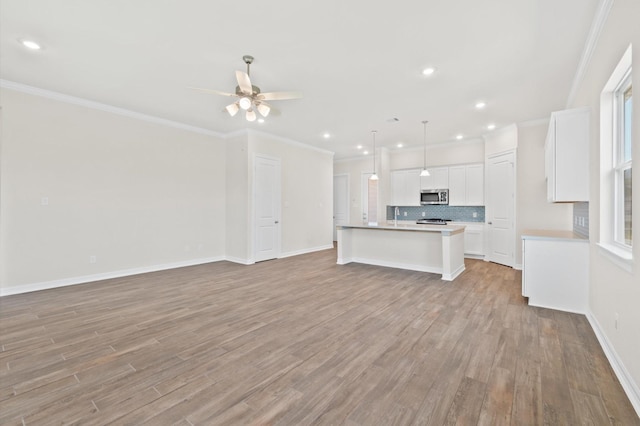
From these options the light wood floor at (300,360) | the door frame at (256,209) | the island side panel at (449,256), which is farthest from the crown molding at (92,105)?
the island side panel at (449,256)

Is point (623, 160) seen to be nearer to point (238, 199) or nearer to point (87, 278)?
point (238, 199)

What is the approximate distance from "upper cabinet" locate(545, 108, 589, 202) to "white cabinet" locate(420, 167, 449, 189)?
4123 mm

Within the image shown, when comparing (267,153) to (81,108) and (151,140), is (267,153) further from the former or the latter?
(81,108)

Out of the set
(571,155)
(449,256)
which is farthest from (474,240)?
(571,155)

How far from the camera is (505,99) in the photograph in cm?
441

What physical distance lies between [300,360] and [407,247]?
3791 millimetres

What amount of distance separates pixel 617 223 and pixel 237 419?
333cm

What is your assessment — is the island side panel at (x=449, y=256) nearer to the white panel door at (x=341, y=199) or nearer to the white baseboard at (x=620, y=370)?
the white baseboard at (x=620, y=370)

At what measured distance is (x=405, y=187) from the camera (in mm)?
8094

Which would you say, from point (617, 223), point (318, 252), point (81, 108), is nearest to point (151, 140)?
point (81, 108)

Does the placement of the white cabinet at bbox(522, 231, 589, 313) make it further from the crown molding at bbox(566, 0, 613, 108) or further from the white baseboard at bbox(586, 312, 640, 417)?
the crown molding at bbox(566, 0, 613, 108)

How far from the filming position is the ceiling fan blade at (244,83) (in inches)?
120

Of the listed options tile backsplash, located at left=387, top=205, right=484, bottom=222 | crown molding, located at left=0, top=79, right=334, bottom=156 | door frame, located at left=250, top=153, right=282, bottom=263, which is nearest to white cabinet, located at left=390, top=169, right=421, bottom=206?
tile backsplash, located at left=387, top=205, right=484, bottom=222

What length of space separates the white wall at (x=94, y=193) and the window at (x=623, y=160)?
6369 mm
